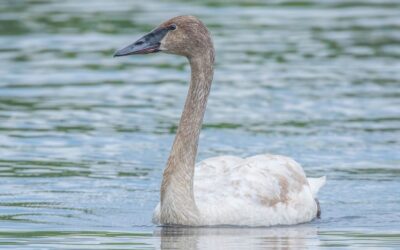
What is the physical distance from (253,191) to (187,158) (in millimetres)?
813

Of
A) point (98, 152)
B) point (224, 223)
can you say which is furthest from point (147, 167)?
point (224, 223)

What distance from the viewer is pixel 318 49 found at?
28094 millimetres

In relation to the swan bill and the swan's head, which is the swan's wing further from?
the swan bill

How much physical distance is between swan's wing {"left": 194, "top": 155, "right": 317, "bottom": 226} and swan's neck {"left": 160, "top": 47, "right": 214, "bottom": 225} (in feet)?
0.71

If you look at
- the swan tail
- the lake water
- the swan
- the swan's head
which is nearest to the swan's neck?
the swan

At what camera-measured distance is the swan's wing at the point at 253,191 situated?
16.3m

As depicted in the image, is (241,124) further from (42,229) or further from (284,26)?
(284,26)

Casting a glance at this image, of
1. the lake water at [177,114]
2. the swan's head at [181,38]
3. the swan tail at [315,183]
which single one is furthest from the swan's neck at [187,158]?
the swan tail at [315,183]

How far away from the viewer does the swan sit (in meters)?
16.2

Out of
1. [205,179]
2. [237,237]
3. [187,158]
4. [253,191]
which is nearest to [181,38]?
[187,158]

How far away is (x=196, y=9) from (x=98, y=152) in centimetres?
1281

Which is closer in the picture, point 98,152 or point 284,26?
point 98,152

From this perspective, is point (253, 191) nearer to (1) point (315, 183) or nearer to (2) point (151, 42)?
(1) point (315, 183)

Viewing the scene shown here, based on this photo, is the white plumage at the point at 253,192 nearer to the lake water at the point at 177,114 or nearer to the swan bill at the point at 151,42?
the lake water at the point at 177,114
